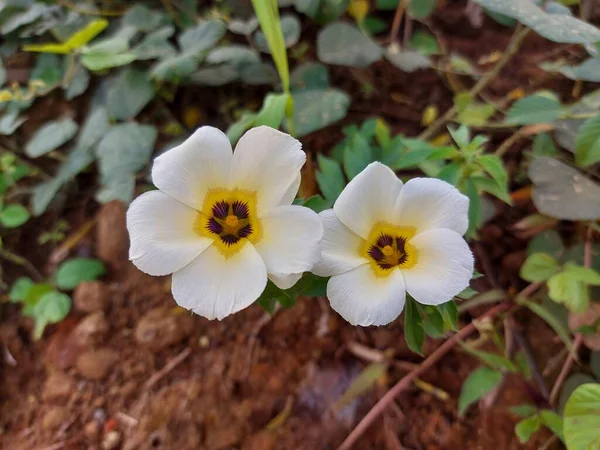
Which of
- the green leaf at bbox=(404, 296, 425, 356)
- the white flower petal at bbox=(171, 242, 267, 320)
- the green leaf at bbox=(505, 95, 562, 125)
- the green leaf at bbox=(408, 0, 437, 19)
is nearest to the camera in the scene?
the white flower petal at bbox=(171, 242, 267, 320)

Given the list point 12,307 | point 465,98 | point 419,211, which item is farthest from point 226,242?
point 12,307

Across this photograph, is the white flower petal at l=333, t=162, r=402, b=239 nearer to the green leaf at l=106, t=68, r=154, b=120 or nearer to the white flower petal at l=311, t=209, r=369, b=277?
the white flower petal at l=311, t=209, r=369, b=277

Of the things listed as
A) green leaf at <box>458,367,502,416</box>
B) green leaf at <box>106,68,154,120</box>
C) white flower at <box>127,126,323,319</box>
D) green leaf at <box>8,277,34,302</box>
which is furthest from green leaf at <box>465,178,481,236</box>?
green leaf at <box>8,277,34,302</box>

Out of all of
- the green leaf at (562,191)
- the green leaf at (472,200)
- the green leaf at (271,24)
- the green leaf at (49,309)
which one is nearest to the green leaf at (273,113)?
the green leaf at (271,24)

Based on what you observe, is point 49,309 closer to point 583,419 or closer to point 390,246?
point 390,246

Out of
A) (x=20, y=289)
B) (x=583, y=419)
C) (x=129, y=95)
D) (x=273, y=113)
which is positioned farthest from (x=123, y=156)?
(x=583, y=419)

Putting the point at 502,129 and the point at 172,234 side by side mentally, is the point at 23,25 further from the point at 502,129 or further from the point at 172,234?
the point at 502,129

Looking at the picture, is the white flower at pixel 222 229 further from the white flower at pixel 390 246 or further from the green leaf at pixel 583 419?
the green leaf at pixel 583 419
